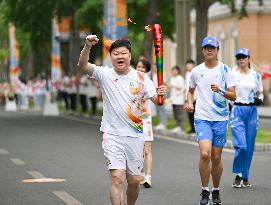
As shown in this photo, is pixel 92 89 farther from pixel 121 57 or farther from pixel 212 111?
pixel 121 57

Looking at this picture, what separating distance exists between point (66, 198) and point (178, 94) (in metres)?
14.1

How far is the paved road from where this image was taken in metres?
12.1

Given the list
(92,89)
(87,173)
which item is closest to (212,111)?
(87,173)

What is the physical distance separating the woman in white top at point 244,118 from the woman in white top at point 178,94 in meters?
Result: 11.6

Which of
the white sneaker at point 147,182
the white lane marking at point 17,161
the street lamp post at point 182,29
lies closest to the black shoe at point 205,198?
the white sneaker at point 147,182

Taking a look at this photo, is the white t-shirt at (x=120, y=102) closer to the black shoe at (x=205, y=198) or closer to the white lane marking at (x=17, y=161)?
the black shoe at (x=205, y=198)

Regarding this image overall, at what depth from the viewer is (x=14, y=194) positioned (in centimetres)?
1248

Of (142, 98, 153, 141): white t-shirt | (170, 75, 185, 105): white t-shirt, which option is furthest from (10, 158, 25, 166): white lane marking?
(170, 75, 185, 105): white t-shirt

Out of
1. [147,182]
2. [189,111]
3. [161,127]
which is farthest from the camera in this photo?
[161,127]

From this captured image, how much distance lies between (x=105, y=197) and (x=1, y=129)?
16812 mm

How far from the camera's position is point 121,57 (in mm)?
9180

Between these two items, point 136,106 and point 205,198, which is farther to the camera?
point 205,198

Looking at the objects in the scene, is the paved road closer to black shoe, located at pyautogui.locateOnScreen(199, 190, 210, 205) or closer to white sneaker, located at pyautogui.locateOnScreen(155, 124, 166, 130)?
black shoe, located at pyautogui.locateOnScreen(199, 190, 210, 205)

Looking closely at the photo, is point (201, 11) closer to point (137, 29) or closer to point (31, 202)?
point (137, 29)
